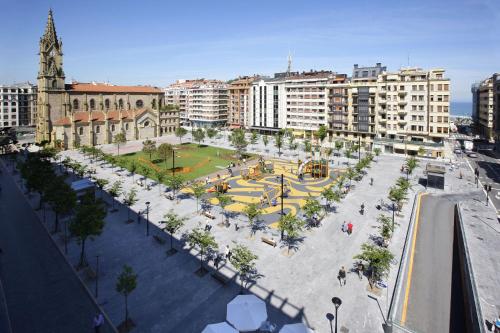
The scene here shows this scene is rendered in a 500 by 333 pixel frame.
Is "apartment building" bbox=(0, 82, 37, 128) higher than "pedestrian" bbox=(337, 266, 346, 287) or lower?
higher

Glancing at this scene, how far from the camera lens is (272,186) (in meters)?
48.9

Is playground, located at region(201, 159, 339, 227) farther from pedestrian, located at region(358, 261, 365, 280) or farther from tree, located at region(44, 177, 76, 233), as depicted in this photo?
tree, located at region(44, 177, 76, 233)

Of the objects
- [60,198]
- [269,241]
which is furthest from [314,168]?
[60,198]

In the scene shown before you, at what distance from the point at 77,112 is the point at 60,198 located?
6975 cm

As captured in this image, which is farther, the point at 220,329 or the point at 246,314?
the point at 246,314

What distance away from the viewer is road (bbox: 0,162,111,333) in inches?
747

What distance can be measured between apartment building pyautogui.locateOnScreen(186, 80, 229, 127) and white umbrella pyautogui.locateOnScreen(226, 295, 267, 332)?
117 metres

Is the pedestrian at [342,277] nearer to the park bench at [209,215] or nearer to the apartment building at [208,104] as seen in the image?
the park bench at [209,215]

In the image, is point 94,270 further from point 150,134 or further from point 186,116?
point 186,116

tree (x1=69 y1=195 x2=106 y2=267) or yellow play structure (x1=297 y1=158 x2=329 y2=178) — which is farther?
yellow play structure (x1=297 y1=158 x2=329 y2=178)

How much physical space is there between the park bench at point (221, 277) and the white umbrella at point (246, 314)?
17.3 ft

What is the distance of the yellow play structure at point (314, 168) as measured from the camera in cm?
5488

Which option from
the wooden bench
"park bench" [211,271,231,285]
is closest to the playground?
the wooden bench

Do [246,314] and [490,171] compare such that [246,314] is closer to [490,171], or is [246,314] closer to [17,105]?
[490,171]
